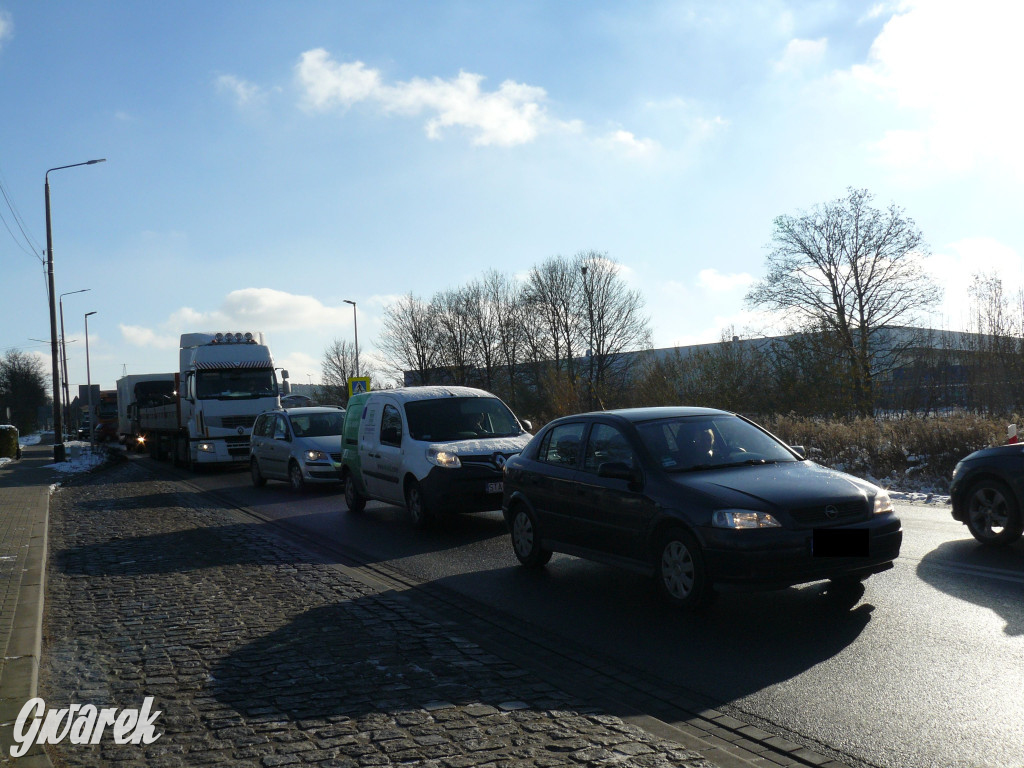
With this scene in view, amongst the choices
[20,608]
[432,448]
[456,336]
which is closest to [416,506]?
[432,448]

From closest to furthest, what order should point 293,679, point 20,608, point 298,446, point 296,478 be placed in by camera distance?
point 293,679
point 20,608
point 298,446
point 296,478

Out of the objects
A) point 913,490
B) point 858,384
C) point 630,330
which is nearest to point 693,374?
point 858,384

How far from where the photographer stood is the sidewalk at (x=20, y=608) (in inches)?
193

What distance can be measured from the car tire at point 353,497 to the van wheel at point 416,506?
7.82 ft

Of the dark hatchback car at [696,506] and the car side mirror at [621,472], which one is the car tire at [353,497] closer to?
the dark hatchback car at [696,506]

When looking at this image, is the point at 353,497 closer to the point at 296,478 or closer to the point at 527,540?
the point at 296,478

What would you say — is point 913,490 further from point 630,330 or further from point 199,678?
point 630,330

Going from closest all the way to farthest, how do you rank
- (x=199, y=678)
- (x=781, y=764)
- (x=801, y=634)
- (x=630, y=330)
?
1. (x=781, y=764)
2. (x=199, y=678)
3. (x=801, y=634)
4. (x=630, y=330)

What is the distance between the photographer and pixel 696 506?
663cm

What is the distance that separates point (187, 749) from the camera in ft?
14.4

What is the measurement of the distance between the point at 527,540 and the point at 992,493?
15.1 feet

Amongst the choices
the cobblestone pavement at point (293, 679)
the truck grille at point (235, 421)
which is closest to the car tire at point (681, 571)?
the cobblestone pavement at point (293, 679)

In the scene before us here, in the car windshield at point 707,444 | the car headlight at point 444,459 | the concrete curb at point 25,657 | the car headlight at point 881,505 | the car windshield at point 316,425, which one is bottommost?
the concrete curb at point 25,657

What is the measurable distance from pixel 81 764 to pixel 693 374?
3131 centimetres
